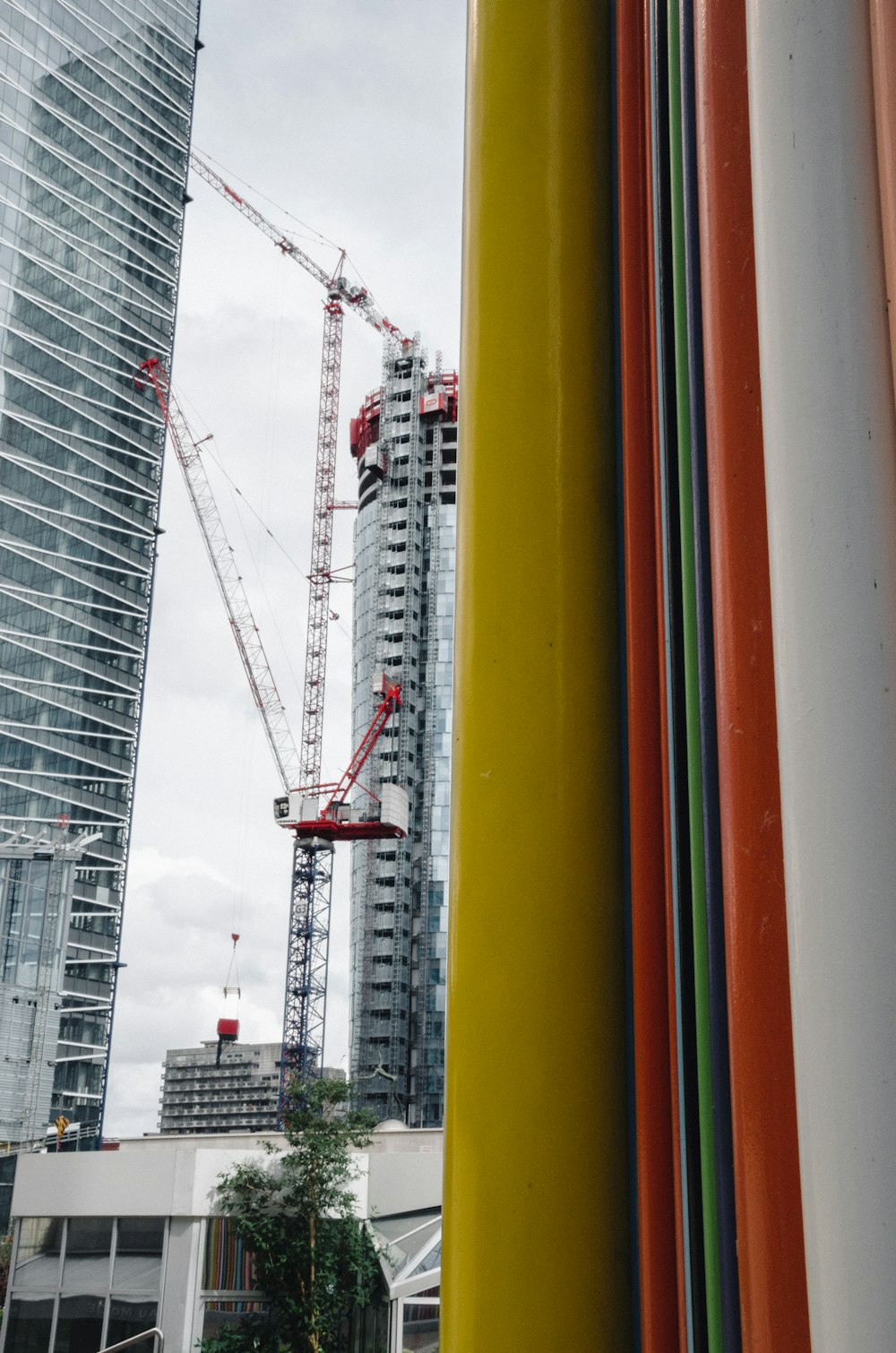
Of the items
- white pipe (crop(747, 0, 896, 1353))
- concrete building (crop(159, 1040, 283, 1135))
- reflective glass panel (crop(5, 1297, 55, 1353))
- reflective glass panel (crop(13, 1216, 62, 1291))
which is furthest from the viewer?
concrete building (crop(159, 1040, 283, 1135))

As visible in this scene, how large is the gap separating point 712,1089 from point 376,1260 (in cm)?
1811

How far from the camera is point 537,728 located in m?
0.73

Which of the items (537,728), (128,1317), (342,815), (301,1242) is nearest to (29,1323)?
(128,1317)

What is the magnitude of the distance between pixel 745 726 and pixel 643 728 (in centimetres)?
18

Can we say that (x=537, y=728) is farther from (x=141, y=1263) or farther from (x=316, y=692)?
(x=316, y=692)

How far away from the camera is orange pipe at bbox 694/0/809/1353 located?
1.54 ft

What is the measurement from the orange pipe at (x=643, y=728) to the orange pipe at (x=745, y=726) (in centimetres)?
14

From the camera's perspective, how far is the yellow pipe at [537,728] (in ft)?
2.19

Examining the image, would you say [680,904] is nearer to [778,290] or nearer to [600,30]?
[778,290]

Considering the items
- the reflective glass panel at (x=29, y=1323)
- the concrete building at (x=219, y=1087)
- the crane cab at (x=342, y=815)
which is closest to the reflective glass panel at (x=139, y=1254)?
the reflective glass panel at (x=29, y=1323)

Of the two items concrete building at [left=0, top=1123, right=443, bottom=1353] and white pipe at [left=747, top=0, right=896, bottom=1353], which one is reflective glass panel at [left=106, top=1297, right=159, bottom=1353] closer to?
concrete building at [left=0, top=1123, right=443, bottom=1353]

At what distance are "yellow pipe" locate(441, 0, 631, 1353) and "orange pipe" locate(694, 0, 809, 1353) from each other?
0.19m

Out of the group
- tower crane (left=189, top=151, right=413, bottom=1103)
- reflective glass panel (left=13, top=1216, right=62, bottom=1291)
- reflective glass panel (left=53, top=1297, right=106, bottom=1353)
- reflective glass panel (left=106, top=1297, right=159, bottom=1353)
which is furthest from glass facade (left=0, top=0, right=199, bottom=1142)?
reflective glass panel (left=106, top=1297, right=159, bottom=1353)

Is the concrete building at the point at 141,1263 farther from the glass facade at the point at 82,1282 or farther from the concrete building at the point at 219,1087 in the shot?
the concrete building at the point at 219,1087
